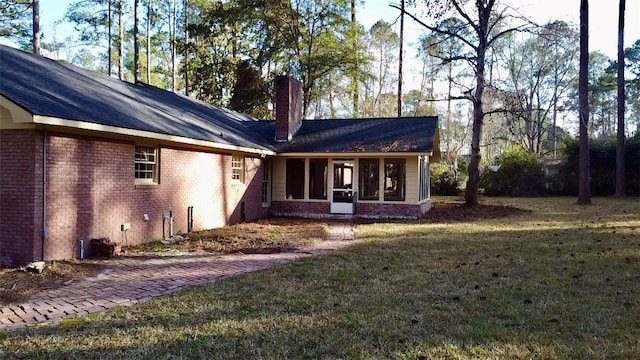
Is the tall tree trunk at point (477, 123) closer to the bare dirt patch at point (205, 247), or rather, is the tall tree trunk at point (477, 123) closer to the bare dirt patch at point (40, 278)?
the bare dirt patch at point (205, 247)

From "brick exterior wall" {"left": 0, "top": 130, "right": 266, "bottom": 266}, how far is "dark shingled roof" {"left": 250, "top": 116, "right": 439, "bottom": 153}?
4.93m

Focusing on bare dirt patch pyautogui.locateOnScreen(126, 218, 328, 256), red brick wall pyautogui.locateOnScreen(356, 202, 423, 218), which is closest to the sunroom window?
red brick wall pyautogui.locateOnScreen(356, 202, 423, 218)

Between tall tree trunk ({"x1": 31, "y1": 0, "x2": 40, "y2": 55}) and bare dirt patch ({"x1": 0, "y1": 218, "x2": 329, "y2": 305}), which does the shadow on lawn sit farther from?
tall tree trunk ({"x1": 31, "y1": 0, "x2": 40, "y2": 55})

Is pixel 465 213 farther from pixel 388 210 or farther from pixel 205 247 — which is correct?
pixel 205 247

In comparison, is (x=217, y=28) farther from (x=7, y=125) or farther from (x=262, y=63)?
(x=7, y=125)

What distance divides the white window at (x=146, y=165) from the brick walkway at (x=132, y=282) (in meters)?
2.33

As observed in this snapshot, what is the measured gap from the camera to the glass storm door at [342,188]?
51.2 feet

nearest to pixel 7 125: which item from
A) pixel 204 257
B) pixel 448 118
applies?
pixel 204 257

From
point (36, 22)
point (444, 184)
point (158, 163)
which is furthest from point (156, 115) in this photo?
point (444, 184)

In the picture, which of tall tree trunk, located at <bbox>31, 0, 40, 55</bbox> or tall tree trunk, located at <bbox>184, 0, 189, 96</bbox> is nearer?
tall tree trunk, located at <bbox>31, 0, 40, 55</bbox>

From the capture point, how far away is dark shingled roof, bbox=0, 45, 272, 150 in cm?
743

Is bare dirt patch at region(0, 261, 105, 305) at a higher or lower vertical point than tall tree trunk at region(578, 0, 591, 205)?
lower

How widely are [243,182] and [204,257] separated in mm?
5949

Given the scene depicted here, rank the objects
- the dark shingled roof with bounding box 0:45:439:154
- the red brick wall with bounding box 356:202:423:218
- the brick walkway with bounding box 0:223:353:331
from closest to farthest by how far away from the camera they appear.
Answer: the brick walkway with bounding box 0:223:353:331
the dark shingled roof with bounding box 0:45:439:154
the red brick wall with bounding box 356:202:423:218
